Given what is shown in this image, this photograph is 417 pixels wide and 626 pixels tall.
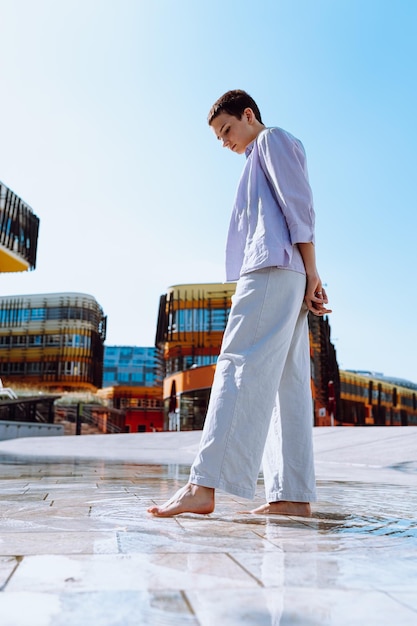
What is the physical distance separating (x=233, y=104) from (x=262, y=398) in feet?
3.95

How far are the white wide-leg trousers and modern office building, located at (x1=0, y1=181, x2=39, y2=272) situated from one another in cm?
3426

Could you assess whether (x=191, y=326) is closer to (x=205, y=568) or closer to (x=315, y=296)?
(x=315, y=296)

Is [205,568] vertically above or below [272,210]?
below

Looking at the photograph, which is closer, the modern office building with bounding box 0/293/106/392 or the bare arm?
the bare arm

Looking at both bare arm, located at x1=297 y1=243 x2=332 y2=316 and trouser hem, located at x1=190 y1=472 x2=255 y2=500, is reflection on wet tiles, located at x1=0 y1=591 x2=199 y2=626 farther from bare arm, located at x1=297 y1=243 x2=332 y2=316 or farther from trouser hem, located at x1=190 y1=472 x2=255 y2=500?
bare arm, located at x1=297 y1=243 x2=332 y2=316

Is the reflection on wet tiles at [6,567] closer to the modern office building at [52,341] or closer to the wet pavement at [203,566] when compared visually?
the wet pavement at [203,566]

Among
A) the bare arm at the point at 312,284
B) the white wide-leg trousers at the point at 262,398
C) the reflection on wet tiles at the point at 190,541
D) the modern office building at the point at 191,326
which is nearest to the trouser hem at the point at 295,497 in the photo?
the white wide-leg trousers at the point at 262,398

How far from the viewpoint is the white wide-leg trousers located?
1990 millimetres

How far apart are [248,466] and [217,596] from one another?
0.98m

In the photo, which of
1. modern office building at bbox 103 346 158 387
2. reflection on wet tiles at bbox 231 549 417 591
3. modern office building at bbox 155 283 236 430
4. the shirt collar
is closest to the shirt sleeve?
the shirt collar

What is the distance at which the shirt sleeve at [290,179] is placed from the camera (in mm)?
2180

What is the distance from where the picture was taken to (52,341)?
52.3 meters

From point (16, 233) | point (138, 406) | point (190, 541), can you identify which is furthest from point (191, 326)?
point (190, 541)

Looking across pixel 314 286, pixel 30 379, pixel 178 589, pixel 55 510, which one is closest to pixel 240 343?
pixel 314 286
